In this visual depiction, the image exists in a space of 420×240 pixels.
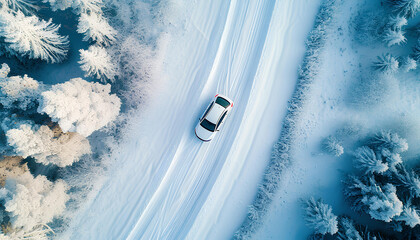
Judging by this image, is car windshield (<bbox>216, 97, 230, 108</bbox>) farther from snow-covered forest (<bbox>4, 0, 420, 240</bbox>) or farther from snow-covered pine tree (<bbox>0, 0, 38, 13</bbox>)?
snow-covered pine tree (<bbox>0, 0, 38, 13</bbox>)

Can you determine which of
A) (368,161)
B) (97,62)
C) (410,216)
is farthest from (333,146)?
(97,62)

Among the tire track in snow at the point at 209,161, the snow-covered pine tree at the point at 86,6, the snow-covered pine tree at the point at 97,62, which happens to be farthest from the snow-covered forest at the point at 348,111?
the snow-covered pine tree at the point at 86,6

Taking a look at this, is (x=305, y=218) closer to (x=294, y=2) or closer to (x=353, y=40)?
(x=353, y=40)

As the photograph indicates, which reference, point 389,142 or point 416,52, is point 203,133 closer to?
A: point 389,142

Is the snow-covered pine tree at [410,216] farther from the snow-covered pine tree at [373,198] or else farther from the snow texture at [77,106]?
the snow texture at [77,106]

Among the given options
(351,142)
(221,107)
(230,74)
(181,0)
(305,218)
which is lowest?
(305,218)

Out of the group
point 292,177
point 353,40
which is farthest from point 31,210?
point 353,40

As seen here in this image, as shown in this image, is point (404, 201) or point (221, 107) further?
point (221, 107)
